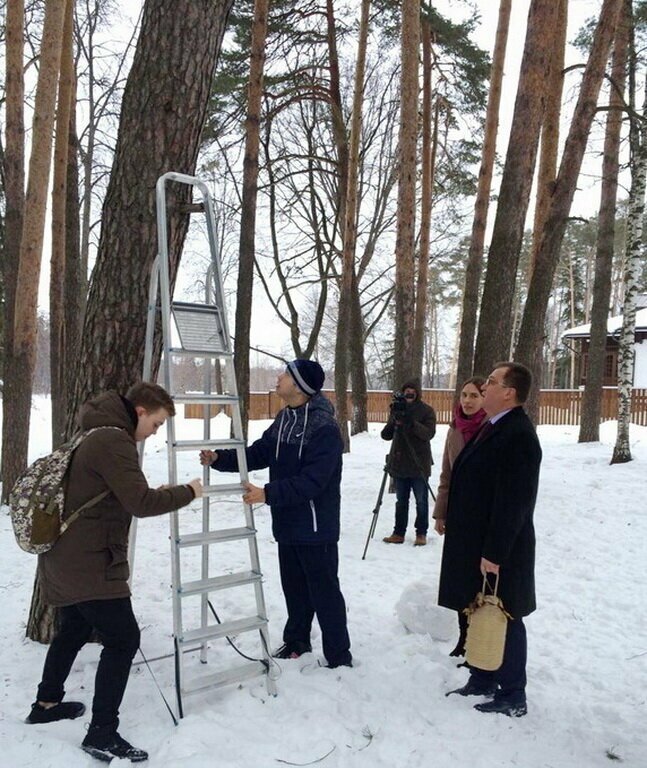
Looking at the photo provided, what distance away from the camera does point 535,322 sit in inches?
332

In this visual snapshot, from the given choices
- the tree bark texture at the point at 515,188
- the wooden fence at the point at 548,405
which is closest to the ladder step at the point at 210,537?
the tree bark texture at the point at 515,188

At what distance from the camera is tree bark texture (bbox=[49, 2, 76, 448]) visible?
8.90m

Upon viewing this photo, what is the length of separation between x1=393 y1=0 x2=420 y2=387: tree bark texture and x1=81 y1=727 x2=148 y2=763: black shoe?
6550 millimetres

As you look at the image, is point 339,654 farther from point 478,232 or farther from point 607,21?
point 478,232

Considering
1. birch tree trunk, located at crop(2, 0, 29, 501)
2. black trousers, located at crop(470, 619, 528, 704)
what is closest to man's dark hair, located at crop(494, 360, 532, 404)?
black trousers, located at crop(470, 619, 528, 704)

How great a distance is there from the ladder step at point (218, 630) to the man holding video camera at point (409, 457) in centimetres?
340

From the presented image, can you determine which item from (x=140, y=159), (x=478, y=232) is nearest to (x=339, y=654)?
(x=140, y=159)

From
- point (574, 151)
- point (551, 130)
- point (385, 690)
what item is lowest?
point (385, 690)

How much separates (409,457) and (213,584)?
3637 mm

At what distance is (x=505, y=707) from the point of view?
3.20 m

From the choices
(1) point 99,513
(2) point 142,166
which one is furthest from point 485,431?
(2) point 142,166

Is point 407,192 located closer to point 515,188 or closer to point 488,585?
point 515,188

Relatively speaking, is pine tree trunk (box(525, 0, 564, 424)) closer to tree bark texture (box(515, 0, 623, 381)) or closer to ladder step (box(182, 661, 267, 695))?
tree bark texture (box(515, 0, 623, 381))

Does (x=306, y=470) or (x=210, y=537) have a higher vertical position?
(x=306, y=470)
